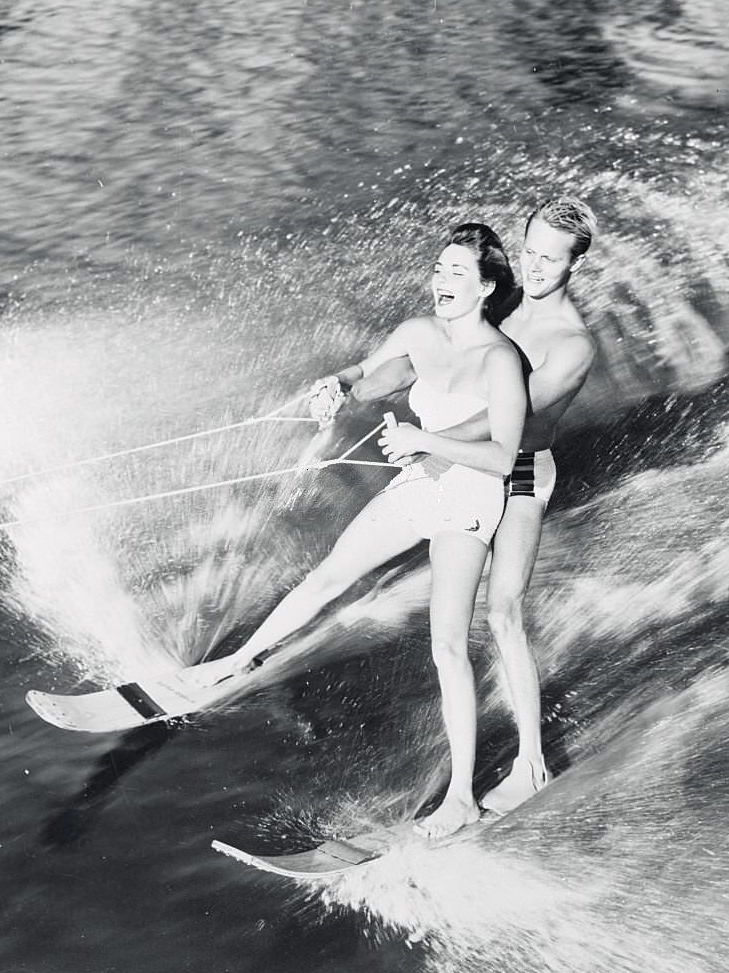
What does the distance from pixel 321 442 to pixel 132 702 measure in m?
0.65

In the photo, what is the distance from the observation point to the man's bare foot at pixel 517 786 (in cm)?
246

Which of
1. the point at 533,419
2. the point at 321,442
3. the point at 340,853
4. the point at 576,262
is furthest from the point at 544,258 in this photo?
the point at 340,853

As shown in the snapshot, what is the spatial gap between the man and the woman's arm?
9cm

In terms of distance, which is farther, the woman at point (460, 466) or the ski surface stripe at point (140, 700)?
the ski surface stripe at point (140, 700)

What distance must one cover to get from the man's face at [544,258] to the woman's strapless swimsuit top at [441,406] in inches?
9.4

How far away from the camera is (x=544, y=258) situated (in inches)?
97.9

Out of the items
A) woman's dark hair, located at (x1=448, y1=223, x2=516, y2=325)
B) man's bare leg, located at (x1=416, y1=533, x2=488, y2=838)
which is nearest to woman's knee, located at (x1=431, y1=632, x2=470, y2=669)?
man's bare leg, located at (x1=416, y1=533, x2=488, y2=838)

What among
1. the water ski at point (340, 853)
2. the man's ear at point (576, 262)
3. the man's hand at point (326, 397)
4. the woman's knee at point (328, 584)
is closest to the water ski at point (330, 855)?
the water ski at point (340, 853)

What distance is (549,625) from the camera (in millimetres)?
2668

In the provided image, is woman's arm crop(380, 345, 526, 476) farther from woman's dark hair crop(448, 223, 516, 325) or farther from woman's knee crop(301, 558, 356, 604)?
woman's knee crop(301, 558, 356, 604)

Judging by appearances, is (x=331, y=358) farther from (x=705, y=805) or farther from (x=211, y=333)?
(x=705, y=805)

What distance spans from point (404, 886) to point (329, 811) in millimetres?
215

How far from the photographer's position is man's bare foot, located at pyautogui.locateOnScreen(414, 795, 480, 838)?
7.95 feet

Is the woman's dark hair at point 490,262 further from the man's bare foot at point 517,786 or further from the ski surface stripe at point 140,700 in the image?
the ski surface stripe at point 140,700
